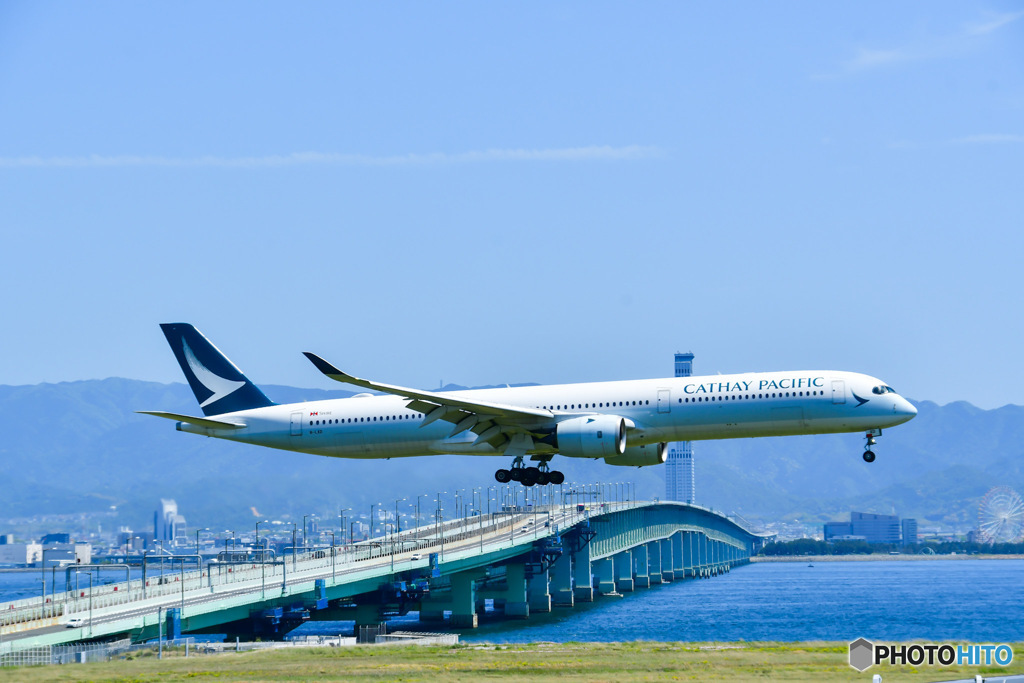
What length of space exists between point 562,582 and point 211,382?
122951mm

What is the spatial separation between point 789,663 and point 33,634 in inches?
1651

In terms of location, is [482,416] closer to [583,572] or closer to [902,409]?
[902,409]

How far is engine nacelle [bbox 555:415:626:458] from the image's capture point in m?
61.7

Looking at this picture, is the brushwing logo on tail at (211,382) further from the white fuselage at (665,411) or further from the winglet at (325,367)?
the winglet at (325,367)

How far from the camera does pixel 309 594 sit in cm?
10494

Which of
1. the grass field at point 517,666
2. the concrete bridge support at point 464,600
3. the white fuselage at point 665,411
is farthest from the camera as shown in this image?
the concrete bridge support at point 464,600

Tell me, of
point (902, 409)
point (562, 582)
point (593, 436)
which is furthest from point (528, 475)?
point (562, 582)

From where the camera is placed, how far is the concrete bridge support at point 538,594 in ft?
588

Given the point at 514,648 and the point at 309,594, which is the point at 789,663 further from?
the point at 309,594

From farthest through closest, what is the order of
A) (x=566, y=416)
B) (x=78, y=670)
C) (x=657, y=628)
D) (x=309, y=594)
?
(x=657, y=628) → (x=309, y=594) → (x=566, y=416) → (x=78, y=670)

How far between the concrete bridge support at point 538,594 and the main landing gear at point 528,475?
11370 cm

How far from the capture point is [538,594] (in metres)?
180

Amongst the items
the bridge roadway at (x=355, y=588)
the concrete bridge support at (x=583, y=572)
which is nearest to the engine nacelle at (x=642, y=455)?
the bridge roadway at (x=355, y=588)

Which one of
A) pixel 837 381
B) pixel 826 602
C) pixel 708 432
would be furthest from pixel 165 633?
pixel 826 602
